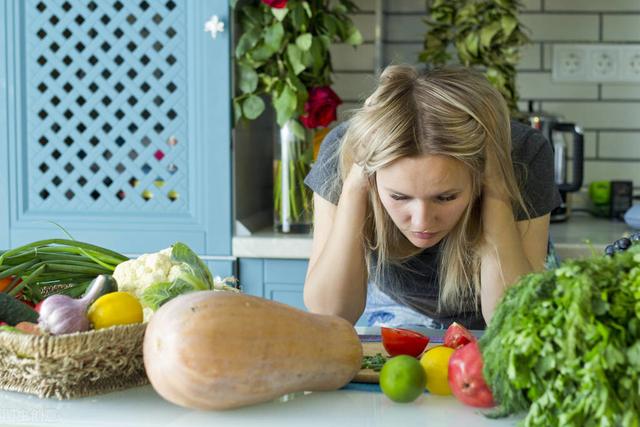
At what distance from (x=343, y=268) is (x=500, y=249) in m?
0.28

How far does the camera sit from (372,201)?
163cm

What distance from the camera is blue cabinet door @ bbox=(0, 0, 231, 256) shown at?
2.46 m

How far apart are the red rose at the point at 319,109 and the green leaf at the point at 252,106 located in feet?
0.41

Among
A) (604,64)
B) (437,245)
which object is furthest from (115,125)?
(604,64)

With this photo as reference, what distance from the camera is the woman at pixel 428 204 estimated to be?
139 centimetres

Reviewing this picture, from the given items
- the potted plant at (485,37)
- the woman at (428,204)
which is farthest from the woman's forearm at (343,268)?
the potted plant at (485,37)

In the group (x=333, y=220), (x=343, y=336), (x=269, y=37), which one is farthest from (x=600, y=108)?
(x=343, y=336)

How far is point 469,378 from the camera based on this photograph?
100 centimetres

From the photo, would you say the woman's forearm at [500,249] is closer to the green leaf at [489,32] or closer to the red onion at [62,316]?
the red onion at [62,316]

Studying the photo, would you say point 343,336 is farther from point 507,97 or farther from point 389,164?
point 507,97

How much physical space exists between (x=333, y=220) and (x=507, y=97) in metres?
0.96

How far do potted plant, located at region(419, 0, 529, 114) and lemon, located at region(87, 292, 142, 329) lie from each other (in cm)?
164

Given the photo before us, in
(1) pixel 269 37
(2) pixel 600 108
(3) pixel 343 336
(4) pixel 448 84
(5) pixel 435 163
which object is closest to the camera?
(3) pixel 343 336

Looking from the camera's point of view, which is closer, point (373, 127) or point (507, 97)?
point (373, 127)
